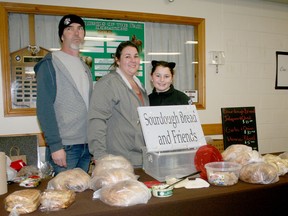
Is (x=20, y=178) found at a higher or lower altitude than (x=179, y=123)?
lower

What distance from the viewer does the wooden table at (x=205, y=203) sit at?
1060mm

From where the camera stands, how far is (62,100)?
2.00 metres

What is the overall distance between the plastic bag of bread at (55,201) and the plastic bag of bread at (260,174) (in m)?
0.80

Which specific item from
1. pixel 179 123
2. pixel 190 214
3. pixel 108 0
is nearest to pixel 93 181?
pixel 190 214

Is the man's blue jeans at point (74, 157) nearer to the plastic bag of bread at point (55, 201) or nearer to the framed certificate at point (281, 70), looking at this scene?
the plastic bag of bread at point (55, 201)

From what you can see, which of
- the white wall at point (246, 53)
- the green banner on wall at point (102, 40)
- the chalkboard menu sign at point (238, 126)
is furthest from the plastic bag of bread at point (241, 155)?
the white wall at point (246, 53)

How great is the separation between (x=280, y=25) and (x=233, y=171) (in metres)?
3.51

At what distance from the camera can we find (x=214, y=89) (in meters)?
3.71

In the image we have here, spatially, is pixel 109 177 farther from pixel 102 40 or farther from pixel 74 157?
pixel 102 40

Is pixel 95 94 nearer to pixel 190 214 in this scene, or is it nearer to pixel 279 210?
pixel 190 214

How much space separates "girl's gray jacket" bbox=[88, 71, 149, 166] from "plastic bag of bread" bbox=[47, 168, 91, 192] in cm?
51

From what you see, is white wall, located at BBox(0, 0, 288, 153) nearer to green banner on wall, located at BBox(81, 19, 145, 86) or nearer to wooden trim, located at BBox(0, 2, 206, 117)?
wooden trim, located at BBox(0, 2, 206, 117)

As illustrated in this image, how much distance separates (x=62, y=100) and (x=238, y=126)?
1.38 meters

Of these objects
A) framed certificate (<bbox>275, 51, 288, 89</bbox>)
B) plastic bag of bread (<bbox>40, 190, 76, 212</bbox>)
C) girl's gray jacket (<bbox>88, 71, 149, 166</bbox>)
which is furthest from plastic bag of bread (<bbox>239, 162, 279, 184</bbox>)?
framed certificate (<bbox>275, 51, 288, 89</bbox>)
